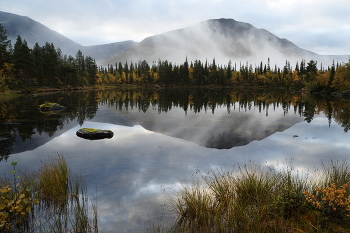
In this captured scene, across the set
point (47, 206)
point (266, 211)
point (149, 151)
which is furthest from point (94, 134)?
point (266, 211)

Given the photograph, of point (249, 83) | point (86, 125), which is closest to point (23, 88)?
point (86, 125)

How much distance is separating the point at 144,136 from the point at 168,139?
247cm

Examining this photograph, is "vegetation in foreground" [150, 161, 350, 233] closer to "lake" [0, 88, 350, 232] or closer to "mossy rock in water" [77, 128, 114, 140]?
"lake" [0, 88, 350, 232]

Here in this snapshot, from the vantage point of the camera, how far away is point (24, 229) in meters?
6.96

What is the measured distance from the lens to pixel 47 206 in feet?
26.9

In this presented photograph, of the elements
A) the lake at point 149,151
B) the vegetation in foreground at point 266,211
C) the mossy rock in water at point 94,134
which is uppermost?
the vegetation in foreground at point 266,211

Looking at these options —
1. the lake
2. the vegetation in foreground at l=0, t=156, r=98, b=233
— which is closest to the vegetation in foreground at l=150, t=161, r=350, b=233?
the lake

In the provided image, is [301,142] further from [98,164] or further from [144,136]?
[98,164]

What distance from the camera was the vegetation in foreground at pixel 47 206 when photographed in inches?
260

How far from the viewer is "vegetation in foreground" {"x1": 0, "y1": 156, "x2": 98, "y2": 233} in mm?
6603

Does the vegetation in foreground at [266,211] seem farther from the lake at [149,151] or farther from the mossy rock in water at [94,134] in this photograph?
the mossy rock in water at [94,134]

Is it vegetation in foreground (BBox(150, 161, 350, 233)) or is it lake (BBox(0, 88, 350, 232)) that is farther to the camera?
lake (BBox(0, 88, 350, 232))

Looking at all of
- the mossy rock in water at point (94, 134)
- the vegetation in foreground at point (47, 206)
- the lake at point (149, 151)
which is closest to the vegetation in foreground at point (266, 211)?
the lake at point (149, 151)

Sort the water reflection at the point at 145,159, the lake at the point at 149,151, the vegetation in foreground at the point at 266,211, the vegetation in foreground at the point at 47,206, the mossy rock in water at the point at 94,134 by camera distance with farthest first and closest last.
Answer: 1. the mossy rock in water at the point at 94,134
2. the lake at the point at 149,151
3. the water reflection at the point at 145,159
4. the vegetation in foreground at the point at 47,206
5. the vegetation in foreground at the point at 266,211
